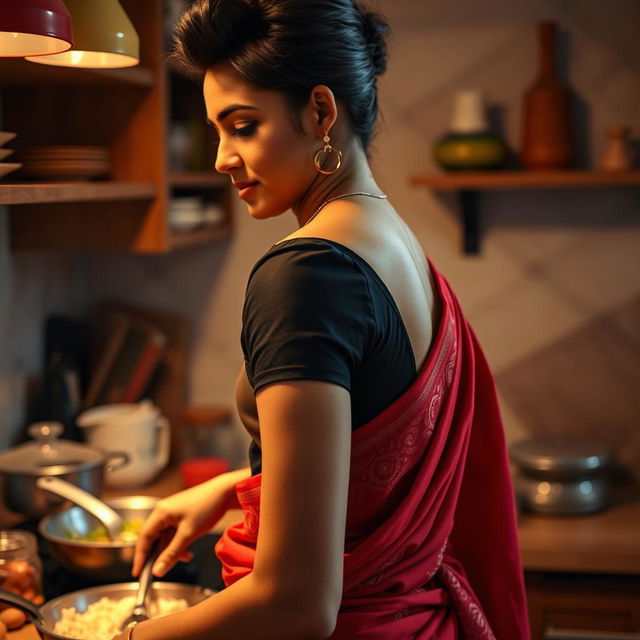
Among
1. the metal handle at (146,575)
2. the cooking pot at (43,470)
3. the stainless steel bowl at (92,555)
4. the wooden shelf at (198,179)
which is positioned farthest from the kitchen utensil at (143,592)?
the wooden shelf at (198,179)

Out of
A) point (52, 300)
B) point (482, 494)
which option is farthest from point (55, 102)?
point (482, 494)

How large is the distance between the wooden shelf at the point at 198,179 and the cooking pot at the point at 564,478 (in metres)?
1.04

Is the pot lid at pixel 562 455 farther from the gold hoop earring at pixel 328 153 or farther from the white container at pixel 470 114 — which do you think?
the gold hoop earring at pixel 328 153

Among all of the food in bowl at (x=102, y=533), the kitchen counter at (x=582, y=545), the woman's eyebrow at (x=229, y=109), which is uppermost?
the woman's eyebrow at (x=229, y=109)

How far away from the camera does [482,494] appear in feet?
4.41

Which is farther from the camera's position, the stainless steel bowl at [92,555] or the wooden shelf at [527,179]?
the wooden shelf at [527,179]

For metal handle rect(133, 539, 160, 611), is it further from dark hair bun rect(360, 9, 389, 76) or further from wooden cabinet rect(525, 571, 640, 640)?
wooden cabinet rect(525, 571, 640, 640)

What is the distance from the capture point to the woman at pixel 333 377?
0.89 metres

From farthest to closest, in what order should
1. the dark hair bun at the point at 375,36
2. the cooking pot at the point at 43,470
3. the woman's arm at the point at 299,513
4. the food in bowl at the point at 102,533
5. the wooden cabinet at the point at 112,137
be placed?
the wooden cabinet at the point at 112,137
the cooking pot at the point at 43,470
the food in bowl at the point at 102,533
the dark hair bun at the point at 375,36
the woman's arm at the point at 299,513

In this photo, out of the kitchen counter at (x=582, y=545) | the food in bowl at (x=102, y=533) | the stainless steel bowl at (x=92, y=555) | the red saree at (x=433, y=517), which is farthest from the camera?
the kitchen counter at (x=582, y=545)

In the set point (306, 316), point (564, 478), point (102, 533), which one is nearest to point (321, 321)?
point (306, 316)

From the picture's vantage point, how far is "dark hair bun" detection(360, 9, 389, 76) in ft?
3.98

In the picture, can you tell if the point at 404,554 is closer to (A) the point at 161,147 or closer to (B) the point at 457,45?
(A) the point at 161,147

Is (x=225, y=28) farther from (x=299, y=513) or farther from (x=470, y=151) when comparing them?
(x=470, y=151)
